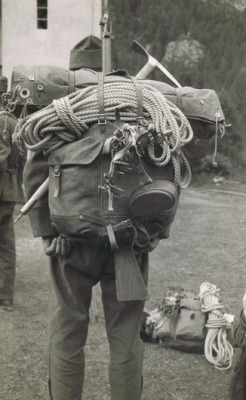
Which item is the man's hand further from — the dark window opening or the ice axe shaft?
the dark window opening

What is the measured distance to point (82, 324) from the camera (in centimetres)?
294

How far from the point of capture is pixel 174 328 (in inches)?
165

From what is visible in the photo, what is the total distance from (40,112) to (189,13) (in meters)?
4.30

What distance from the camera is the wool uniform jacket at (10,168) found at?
4.89 m

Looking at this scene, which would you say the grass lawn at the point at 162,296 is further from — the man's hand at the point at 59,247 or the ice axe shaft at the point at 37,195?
the ice axe shaft at the point at 37,195

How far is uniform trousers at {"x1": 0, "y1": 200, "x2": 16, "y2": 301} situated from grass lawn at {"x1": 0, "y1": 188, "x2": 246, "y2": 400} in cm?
18

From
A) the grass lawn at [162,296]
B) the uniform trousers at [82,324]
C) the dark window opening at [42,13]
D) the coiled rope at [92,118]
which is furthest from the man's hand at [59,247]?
the dark window opening at [42,13]

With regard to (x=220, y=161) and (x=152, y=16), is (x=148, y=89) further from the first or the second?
(x=220, y=161)

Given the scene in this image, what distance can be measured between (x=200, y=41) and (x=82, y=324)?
542 centimetres

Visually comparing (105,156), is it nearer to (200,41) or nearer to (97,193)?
(97,193)

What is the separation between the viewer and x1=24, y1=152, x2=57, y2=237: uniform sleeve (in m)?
2.83

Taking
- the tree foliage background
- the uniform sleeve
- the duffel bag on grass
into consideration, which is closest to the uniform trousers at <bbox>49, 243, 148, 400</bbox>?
the uniform sleeve

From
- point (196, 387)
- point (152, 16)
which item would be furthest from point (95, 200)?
point (152, 16)

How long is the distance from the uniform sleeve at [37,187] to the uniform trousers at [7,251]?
224 cm
